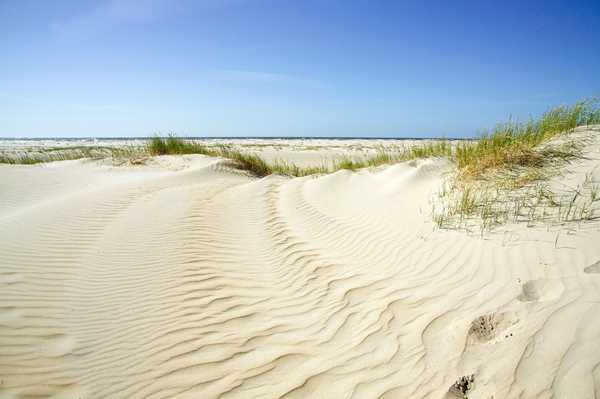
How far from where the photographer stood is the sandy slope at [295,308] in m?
2.15

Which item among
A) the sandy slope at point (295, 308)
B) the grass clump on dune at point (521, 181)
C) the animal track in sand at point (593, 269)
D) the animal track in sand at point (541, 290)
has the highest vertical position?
the grass clump on dune at point (521, 181)

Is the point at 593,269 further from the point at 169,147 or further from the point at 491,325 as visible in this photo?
the point at 169,147

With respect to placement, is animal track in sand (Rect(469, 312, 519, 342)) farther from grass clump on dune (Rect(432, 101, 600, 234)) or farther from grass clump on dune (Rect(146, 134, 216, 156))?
grass clump on dune (Rect(146, 134, 216, 156))

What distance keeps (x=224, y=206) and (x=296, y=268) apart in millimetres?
3383

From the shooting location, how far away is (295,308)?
3.24 m

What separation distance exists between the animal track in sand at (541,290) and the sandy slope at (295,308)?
0.05ft

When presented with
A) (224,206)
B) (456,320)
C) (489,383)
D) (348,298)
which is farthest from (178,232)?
(489,383)

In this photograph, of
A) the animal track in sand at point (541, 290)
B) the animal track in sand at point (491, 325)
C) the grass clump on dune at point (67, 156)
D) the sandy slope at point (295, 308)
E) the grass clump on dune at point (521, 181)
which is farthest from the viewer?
the grass clump on dune at point (67, 156)

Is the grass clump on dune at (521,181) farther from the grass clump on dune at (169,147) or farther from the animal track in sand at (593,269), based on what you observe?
the grass clump on dune at (169,147)

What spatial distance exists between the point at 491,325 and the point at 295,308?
1677mm

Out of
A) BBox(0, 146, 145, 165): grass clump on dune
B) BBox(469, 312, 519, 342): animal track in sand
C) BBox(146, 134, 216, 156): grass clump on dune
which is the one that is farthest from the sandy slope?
BBox(0, 146, 145, 165): grass clump on dune

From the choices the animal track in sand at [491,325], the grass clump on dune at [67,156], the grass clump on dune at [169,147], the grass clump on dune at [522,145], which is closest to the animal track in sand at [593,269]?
the animal track in sand at [491,325]

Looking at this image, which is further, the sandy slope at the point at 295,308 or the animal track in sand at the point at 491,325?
the animal track in sand at the point at 491,325

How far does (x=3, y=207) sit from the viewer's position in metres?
6.88
